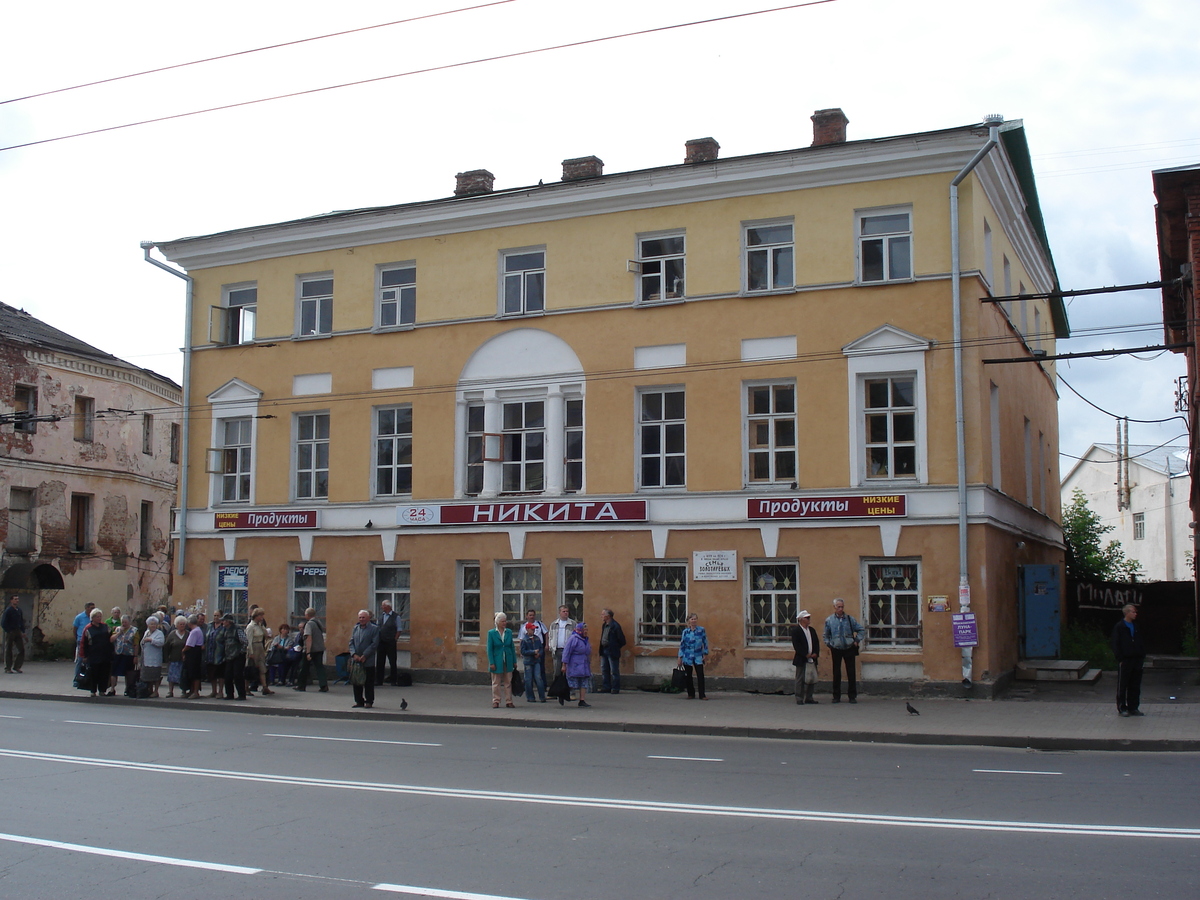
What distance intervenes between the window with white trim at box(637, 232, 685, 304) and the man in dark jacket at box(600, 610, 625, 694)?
6.42 metres

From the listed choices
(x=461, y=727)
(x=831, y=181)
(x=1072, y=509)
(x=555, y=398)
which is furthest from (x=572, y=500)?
(x=1072, y=509)

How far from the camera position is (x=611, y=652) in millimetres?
20844

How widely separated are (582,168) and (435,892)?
65.7ft

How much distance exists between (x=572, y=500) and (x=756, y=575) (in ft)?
13.1

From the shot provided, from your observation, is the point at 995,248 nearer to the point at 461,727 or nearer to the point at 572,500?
the point at 572,500

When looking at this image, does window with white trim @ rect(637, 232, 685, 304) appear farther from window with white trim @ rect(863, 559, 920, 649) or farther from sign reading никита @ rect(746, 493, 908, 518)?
window with white trim @ rect(863, 559, 920, 649)

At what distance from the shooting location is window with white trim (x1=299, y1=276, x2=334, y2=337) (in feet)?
83.5

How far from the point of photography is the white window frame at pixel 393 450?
24.2m

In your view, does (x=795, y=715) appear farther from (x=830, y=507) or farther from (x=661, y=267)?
(x=661, y=267)

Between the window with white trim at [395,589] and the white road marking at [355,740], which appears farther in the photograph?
the window with white trim at [395,589]

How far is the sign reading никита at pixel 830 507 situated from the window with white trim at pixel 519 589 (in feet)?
16.0

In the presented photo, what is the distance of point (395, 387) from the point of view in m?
24.3

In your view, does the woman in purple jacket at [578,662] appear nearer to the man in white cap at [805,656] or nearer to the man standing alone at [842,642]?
the man in white cap at [805,656]

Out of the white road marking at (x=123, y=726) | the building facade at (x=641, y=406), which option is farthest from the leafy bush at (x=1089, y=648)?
the white road marking at (x=123, y=726)
